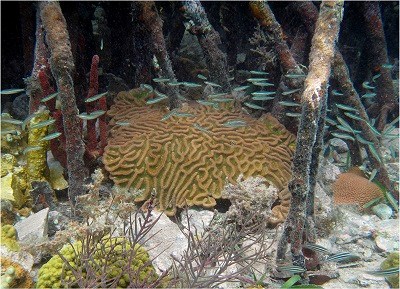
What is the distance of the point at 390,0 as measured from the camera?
8.91m

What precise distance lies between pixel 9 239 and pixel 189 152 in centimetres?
281

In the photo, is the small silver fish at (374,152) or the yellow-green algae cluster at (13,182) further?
the small silver fish at (374,152)

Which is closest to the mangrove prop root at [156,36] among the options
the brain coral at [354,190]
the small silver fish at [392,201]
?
the brain coral at [354,190]

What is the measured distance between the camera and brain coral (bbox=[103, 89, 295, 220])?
16.4ft

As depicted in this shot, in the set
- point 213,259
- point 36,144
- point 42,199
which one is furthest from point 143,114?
point 213,259

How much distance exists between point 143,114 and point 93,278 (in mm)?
3704

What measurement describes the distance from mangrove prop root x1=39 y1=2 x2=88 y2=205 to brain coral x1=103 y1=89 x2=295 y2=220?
2.03 ft

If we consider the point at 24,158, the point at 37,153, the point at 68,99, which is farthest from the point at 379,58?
the point at 24,158

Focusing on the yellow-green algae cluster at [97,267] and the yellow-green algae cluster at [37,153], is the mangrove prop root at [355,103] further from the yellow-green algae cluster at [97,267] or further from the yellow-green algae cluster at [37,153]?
the yellow-green algae cluster at [37,153]

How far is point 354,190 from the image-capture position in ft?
19.0

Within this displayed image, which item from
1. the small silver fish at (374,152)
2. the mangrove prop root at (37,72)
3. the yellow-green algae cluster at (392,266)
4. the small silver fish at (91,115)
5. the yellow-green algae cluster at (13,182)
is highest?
the mangrove prop root at (37,72)

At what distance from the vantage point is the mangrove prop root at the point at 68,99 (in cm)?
435

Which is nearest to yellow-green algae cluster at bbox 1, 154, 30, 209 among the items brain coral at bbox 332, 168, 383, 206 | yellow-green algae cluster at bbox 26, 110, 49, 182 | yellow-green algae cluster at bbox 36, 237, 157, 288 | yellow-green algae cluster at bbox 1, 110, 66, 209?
yellow-green algae cluster at bbox 1, 110, 66, 209

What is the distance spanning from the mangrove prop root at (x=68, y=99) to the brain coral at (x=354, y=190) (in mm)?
4098
